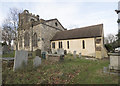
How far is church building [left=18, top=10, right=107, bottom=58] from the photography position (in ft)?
48.4

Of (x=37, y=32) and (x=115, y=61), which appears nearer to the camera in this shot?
(x=115, y=61)

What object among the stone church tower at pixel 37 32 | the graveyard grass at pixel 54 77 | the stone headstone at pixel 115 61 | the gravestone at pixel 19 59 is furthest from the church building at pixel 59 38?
the gravestone at pixel 19 59

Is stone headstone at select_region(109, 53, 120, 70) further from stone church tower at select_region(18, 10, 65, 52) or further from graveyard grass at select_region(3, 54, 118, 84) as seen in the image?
stone church tower at select_region(18, 10, 65, 52)

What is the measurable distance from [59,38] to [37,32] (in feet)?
19.7

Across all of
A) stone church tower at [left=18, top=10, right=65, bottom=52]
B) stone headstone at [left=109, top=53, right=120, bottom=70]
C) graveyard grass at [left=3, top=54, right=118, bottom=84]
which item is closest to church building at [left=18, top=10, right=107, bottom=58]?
stone church tower at [left=18, top=10, right=65, bottom=52]

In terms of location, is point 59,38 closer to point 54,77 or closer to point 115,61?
point 115,61

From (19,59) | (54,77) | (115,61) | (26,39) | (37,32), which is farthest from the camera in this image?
(26,39)

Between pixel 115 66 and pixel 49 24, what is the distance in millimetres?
18164

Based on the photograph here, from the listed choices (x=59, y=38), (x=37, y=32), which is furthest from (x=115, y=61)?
(x=37, y=32)

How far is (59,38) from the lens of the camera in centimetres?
1989

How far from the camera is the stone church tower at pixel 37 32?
1912 cm

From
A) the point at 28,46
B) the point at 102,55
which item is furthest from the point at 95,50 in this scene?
the point at 28,46

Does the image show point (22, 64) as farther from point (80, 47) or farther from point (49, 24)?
point (49, 24)

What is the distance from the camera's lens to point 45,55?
38.4ft
